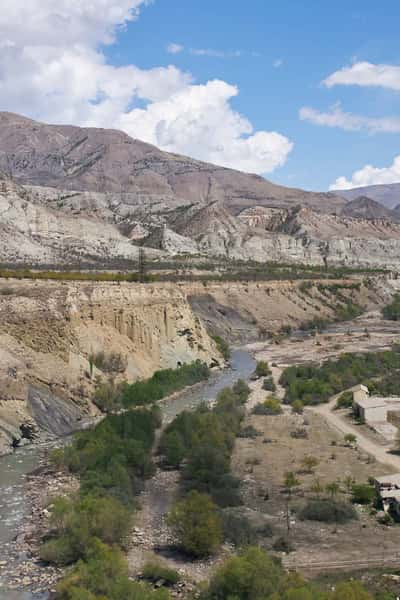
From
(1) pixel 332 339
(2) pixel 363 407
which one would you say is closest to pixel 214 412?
(2) pixel 363 407

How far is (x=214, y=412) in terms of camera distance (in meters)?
39.2

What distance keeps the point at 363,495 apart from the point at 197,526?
7.23 meters

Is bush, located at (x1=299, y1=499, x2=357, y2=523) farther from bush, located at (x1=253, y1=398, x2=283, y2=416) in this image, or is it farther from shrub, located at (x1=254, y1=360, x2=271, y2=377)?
shrub, located at (x1=254, y1=360, x2=271, y2=377)

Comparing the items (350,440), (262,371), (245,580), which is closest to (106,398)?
(350,440)

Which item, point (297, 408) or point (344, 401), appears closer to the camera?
point (297, 408)

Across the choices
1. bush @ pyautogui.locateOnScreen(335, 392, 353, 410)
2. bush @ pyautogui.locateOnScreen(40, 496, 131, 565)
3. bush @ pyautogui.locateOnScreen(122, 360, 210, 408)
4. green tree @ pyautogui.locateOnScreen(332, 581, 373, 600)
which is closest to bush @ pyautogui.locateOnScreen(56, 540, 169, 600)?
bush @ pyautogui.locateOnScreen(40, 496, 131, 565)

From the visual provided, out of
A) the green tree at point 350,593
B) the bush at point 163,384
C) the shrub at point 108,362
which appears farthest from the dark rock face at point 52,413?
the green tree at point 350,593

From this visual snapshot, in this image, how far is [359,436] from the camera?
36.9m

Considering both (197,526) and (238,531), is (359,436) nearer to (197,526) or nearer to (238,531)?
(238,531)

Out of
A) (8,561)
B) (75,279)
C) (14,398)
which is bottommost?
(8,561)

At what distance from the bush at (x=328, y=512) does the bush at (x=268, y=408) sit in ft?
53.7

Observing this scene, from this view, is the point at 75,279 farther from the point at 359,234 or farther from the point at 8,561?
the point at 359,234

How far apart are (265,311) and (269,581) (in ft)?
242

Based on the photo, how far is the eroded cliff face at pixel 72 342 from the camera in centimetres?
3709
